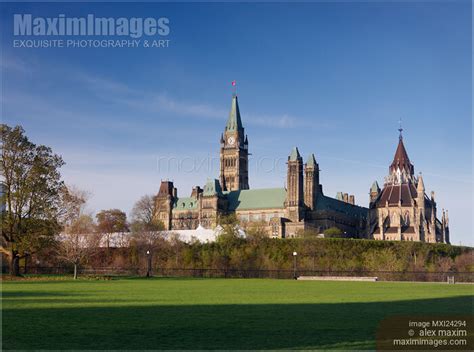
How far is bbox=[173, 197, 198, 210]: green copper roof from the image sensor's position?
152750mm

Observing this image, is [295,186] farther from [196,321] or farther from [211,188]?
[196,321]

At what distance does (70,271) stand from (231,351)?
60.3m

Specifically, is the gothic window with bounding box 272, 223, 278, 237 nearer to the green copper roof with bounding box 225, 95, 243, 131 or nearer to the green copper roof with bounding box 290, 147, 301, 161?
the green copper roof with bounding box 290, 147, 301, 161

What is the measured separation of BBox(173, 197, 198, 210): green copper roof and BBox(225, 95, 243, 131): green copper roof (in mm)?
30191

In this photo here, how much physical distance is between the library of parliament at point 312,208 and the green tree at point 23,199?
76.9 m

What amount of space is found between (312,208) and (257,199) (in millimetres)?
13970

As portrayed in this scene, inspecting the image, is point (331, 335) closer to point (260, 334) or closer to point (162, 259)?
point (260, 334)

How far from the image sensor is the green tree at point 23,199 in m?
53.3

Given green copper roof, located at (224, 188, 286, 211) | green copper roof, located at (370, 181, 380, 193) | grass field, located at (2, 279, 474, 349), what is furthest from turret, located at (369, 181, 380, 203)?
grass field, located at (2, 279, 474, 349)

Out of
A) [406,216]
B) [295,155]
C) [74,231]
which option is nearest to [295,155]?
[295,155]

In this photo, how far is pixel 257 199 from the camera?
149000mm

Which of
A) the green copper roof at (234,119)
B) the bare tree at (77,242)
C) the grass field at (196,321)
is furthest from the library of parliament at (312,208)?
the grass field at (196,321)

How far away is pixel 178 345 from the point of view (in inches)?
635

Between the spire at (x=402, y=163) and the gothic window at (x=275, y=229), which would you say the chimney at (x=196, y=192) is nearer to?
the gothic window at (x=275, y=229)
